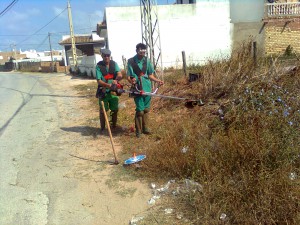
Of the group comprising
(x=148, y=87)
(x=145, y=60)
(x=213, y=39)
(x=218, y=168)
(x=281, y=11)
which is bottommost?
(x=218, y=168)

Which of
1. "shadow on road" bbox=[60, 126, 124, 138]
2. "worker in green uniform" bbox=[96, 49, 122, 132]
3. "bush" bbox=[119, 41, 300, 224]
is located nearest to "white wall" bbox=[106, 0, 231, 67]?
"shadow on road" bbox=[60, 126, 124, 138]

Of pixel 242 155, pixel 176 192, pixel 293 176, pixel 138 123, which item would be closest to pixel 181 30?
pixel 138 123

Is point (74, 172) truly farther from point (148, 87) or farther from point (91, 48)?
point (91, 48)

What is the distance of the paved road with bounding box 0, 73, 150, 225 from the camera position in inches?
139

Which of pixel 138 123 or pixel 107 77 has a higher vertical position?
pixel 107 77

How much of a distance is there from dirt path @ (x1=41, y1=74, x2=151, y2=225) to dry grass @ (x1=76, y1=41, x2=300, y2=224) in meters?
0.38

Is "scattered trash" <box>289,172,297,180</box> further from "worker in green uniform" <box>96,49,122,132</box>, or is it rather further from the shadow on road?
the shadow on road

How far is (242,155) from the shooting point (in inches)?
140

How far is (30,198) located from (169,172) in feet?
5.99

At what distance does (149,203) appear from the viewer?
3.64 metres

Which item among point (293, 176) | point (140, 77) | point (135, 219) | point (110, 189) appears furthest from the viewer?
point (140, 77)

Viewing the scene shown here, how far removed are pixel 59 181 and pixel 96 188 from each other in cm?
64

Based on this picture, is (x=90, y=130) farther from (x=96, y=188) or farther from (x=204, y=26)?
(x=204, y=26)

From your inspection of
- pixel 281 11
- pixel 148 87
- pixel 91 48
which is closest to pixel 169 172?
pixel 148 87
